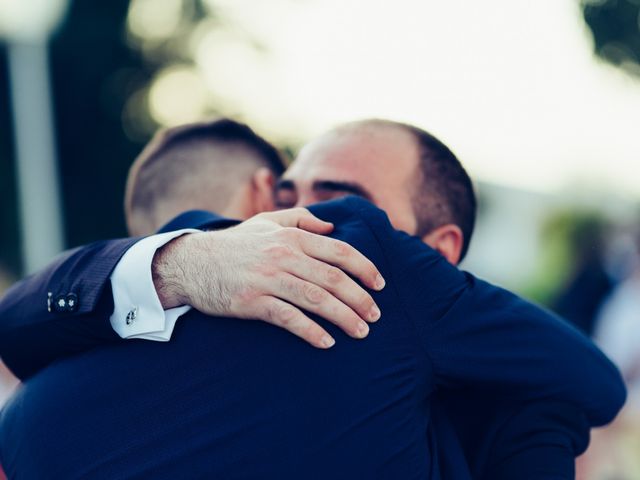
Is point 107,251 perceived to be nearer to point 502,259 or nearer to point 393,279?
point 393,279

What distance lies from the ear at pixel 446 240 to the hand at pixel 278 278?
96 cm

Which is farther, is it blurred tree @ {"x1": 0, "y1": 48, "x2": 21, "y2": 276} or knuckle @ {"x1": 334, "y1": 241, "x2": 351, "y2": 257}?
blurred tree @ {"x1": 0, "y1": 48, "x2": 21, "y2": 276}

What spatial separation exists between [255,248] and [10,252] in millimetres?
14219

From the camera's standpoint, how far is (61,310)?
75.8 inches

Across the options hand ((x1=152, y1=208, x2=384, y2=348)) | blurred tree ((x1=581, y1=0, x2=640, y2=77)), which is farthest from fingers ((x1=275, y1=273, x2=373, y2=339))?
blurred tree ((x1=581, y1=0, x2=640, y2=77))

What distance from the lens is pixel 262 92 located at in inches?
637

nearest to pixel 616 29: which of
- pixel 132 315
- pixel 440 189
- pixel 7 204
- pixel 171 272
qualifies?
pixel 440 189

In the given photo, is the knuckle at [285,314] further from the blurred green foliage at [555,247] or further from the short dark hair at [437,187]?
the blurred green foliage at [555,247]

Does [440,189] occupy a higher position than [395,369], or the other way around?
[440,189]

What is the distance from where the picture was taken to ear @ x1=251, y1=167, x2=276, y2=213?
10.5ft

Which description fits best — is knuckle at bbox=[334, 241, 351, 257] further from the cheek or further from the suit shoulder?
the cheek

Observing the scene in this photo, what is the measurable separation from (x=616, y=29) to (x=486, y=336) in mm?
3520

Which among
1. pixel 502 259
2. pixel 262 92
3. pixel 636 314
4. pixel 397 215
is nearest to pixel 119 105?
pixel 262 92

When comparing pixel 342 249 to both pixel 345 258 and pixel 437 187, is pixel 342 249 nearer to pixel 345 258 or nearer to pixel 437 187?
pixel 345 258
